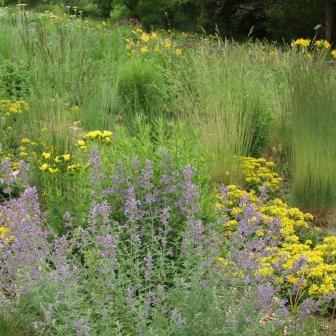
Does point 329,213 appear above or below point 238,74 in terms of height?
below

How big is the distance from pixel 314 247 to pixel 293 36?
539 inches

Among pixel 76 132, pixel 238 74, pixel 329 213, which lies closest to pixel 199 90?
pixel 238 74

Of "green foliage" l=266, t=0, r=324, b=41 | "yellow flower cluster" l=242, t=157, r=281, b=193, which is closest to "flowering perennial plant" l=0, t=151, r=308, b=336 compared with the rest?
"yellow flower cluster" l=242, t=157, r=281, b=193

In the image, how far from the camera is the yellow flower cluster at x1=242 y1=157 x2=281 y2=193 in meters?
5.20

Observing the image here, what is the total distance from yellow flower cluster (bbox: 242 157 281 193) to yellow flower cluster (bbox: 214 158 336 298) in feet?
0.50

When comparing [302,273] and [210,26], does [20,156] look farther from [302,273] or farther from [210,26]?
[210,26]

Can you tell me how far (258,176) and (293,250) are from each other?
1428 millimetres

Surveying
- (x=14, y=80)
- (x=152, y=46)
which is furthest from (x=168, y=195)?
(x=152, y=46)

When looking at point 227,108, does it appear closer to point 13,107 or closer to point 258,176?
point 258,176

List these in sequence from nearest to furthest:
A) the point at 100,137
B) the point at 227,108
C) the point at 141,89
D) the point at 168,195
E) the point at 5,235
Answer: the point at 5,235 → the point at 168,195 → the point at 100,137 → the point at 227,108 → the point at 141,89

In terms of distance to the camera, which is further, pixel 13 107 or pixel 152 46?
pixel 152 46

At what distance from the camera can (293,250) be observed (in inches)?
157

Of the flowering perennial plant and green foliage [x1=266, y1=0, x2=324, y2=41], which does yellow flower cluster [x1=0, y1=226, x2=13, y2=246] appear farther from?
green foliage [x1=266, y1=0, x2=324, y2=41]

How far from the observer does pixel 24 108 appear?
5711 mm
